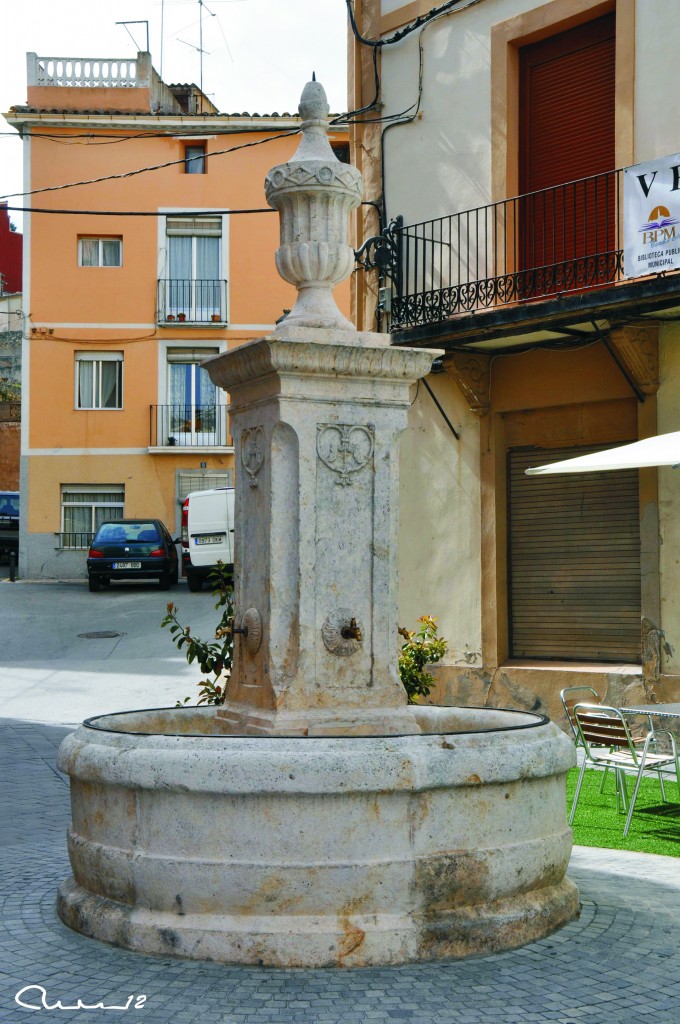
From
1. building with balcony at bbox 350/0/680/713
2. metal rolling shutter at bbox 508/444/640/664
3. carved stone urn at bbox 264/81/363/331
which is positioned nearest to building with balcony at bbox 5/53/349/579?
building with balcony at bbox 350/0/680/713

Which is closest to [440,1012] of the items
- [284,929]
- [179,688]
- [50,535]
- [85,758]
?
[284,929]

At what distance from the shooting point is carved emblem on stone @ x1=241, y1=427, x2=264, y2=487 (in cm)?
575

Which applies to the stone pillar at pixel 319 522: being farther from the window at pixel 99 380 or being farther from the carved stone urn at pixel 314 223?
the window at pixel 99 380

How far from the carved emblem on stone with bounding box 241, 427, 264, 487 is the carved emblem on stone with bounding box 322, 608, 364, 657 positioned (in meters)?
0.71

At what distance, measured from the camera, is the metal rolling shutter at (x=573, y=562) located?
12086 mm

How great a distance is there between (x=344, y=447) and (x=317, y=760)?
5.18 ft

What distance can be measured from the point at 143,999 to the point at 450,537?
9.42 metres

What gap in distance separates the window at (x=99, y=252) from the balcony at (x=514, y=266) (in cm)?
1957

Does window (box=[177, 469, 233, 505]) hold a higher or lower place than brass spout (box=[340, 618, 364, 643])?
higher

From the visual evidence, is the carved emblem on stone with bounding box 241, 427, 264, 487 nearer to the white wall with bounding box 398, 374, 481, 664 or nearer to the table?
the table

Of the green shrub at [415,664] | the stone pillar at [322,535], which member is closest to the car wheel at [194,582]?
the green shrub at [415,664]

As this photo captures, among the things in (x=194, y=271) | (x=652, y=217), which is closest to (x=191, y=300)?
(x=194, y=271)

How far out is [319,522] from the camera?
18.4 ft

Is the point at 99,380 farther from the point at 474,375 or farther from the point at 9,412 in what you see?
the point at 474,375
